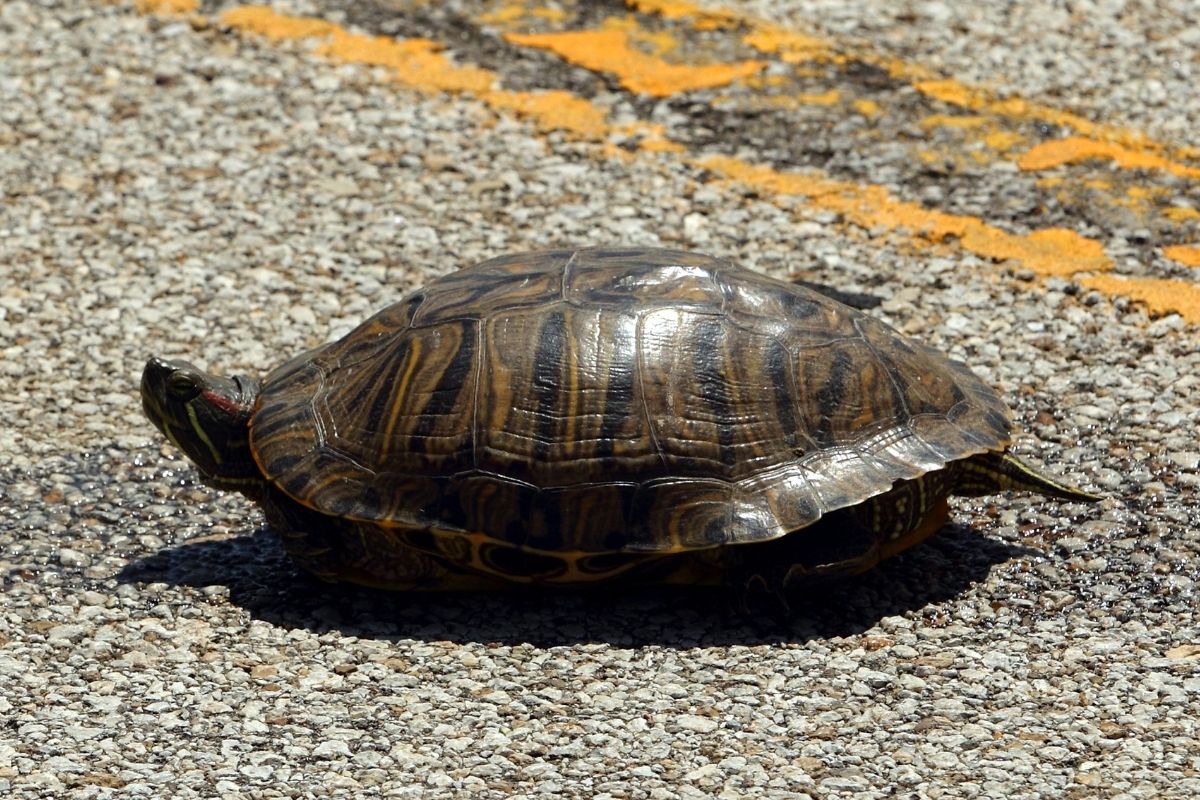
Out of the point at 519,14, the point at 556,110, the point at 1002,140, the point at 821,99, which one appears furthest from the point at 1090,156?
the point at 519,14

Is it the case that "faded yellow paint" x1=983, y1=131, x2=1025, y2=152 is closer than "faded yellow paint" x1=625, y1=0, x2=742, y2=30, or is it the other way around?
"faded yellow paint" x1=983, y1=131, x2=1025, y2=152

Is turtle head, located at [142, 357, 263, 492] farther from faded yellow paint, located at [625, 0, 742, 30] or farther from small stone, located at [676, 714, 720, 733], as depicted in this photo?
faded yellow paint, located at [625, 0, 742, 30]

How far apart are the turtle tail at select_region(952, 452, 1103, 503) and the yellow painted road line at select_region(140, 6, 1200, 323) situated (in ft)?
5.34

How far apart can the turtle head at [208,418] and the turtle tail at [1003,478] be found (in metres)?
2.42

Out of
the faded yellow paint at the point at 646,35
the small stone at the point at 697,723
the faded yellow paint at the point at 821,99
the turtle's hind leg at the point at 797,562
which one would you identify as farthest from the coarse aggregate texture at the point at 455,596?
the faded yellow paint at the point at 646,35

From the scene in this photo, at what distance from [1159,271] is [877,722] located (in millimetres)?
3253

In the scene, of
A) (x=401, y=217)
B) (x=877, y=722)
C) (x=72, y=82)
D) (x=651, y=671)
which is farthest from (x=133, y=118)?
(x=877, y=722)

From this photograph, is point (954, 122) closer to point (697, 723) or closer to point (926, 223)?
point (926, 223)

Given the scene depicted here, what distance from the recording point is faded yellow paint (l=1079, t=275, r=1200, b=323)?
22.4 ft

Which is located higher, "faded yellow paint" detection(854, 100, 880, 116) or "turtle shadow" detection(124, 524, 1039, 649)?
"faded yellow paint" detection(854, 100, 880, 116)

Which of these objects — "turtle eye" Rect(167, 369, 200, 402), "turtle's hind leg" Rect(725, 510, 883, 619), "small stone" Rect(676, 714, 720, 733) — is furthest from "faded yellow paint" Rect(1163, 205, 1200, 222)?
"turtle eye" Rect(167, 369, 200, 402)

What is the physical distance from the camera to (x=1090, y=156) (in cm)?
778

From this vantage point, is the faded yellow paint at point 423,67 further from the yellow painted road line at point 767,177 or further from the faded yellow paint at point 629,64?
the faded yellow paint at point 629,64

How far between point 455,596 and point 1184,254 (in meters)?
3.69
